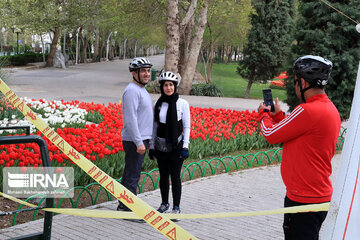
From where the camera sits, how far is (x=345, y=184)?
1.69m

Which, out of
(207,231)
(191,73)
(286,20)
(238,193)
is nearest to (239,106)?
(191,73)

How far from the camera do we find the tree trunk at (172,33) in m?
16.8

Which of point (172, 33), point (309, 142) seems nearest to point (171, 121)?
point (309, 142)

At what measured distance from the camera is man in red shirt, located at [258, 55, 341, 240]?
2785 mm

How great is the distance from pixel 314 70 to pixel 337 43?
29.0 feet

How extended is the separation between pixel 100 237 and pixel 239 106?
13.5m

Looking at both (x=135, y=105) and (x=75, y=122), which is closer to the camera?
(x=135, y=105)

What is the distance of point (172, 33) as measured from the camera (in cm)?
1738

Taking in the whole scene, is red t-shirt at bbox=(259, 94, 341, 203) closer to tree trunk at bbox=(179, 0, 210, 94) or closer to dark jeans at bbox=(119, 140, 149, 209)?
dark jeans at bbox=(119, 140, 149, 209)

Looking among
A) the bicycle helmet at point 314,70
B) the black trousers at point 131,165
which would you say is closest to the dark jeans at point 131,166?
the black trousers at point 131,165

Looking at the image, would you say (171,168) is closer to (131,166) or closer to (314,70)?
(131,166)

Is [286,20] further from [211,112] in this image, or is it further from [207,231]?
[207,231]

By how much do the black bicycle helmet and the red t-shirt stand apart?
10 cm

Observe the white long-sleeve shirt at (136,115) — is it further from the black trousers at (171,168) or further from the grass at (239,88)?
the grass at (239,88)
